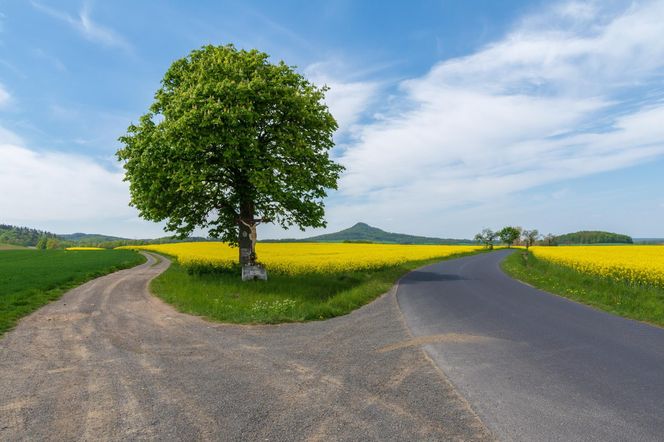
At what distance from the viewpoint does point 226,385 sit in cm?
651

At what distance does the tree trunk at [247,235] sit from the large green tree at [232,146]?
0.20 feet

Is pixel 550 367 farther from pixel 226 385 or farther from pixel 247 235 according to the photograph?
pixel 247 235

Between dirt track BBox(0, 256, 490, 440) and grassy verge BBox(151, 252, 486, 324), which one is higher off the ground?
grassy verge BBox(151, 252, 486, 324)

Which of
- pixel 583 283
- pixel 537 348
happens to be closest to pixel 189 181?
pixel 537 348

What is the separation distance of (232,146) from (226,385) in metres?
14.5

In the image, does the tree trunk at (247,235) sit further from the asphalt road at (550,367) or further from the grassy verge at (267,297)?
the asphalt road at (550,367)

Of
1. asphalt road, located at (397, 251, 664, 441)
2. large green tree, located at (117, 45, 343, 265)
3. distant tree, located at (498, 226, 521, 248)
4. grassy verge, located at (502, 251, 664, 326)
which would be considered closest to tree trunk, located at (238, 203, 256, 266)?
large green tree, located at (117, 45, 343, 265)

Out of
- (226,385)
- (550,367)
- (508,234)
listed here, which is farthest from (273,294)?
(508,234)

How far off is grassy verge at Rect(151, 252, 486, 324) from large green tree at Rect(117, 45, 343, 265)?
373 centimetres

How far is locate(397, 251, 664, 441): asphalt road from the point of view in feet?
16.5

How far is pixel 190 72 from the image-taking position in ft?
69.5

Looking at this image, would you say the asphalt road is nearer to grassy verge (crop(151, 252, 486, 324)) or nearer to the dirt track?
the dirt track

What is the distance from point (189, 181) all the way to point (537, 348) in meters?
16.7

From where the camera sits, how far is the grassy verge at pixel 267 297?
486 inches
